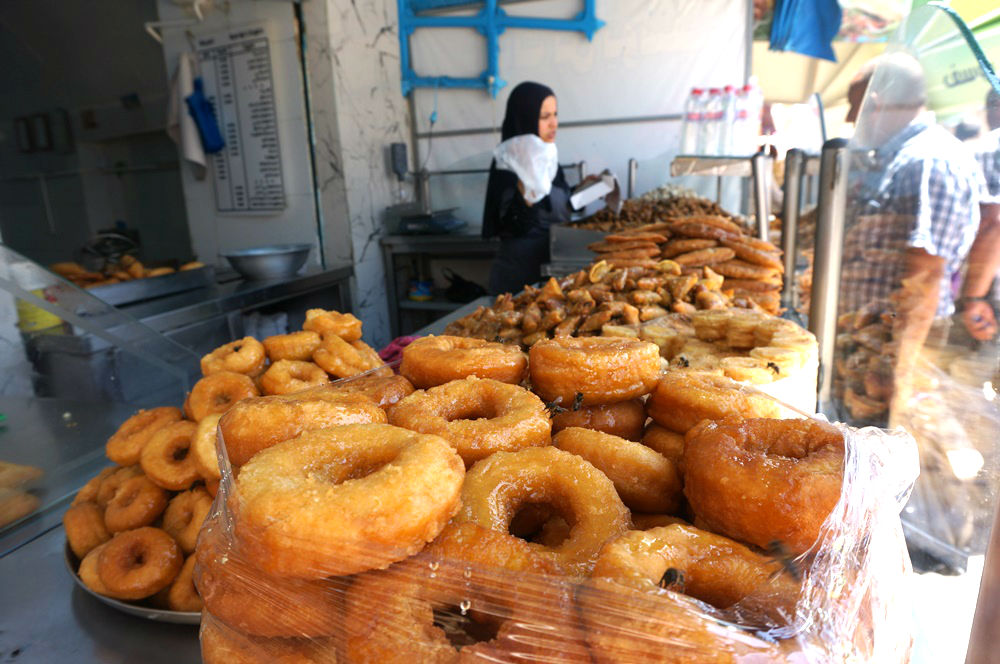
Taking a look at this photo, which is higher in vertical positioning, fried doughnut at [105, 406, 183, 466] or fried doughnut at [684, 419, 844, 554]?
fried doughnut at [684, 419, 844, 554]

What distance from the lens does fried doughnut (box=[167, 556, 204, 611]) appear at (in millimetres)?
1363

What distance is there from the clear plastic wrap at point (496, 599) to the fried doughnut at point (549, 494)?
0.07 feet

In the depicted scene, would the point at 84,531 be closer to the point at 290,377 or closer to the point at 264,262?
the point at 290,377

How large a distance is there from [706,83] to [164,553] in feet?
22.9

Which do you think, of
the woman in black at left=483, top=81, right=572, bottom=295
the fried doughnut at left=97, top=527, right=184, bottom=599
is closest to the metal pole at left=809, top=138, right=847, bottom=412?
the fried doughnut at left=97, top=527, right=184, bottom=599

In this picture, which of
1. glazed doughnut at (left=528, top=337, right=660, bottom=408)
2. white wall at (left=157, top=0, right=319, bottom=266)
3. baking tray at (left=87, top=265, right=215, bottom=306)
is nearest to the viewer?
glazed doughnut at (left=528, top=337, right=660, bottom=408)

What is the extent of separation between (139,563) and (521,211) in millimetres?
4736

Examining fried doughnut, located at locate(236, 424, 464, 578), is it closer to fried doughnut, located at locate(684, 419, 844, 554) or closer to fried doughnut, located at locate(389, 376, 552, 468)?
fried doughnut, located at locate(389, 376, 552, 468)

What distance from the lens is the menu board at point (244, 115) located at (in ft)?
20.9

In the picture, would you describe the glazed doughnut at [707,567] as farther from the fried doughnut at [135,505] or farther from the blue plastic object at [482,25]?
the blue plastic object at [482,25]

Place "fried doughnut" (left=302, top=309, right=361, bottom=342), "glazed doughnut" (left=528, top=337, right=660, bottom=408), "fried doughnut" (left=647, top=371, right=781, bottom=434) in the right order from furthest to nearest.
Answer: "fried doughnut" (left=302, top=309, right=361, bottom=342) < "glazed doughnut" (left=528, top=337, right=660, bottom=408) < "fried doughnut" (left=647, top=371, right=781, bottom=434)

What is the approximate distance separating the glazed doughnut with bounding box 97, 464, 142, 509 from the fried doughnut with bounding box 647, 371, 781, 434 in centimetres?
154

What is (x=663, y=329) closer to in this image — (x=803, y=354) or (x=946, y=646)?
(x=803, y=354)

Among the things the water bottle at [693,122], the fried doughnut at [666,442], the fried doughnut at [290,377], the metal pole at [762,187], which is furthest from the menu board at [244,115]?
the fried doughnut at [666,442]
